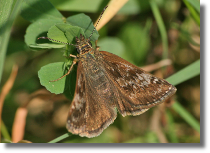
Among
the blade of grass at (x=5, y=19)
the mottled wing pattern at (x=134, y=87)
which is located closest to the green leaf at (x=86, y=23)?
the mottled wing pattern at (x=134, y=87)

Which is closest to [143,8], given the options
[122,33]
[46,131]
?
[122,33]

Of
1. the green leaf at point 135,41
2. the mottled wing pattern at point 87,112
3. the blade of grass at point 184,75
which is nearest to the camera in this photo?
the mottled wing pattern at point 87,112

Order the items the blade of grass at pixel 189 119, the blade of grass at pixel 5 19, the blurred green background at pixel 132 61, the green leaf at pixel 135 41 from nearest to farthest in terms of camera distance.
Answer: the blade of grass at pixel 5 19 → the blade of grass at pixel 189 119 → the blurred green background at pixel 132 61 → the green leaf at pixel 135 41

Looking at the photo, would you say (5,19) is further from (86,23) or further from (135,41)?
(135,41)

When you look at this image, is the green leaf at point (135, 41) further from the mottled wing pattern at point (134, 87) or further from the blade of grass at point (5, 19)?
the blade of grass at point (5, 19)

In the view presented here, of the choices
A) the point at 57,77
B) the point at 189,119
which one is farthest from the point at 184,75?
the point at 57,77

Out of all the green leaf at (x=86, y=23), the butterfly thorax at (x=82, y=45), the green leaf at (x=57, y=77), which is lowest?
the green leaf at (x=57, y=77)
